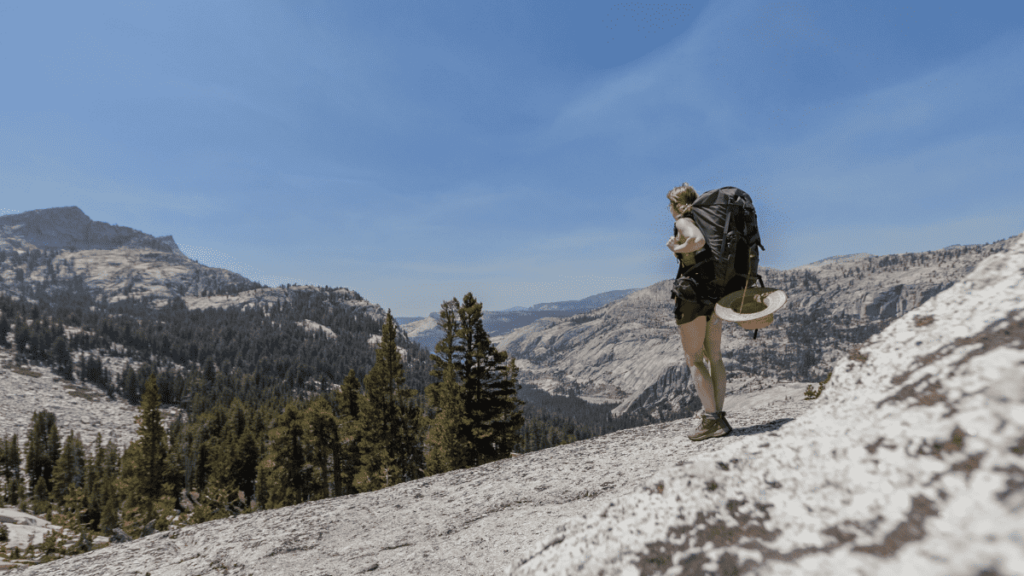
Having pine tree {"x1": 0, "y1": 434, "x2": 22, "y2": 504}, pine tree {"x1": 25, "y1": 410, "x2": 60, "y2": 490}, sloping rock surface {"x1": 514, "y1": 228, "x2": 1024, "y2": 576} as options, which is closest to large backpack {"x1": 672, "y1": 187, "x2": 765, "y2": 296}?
sloping rock surface {"x1": 514, "y1": 228, "x2": 1024, "y2": 576}

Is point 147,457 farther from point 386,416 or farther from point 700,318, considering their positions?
point 700,318

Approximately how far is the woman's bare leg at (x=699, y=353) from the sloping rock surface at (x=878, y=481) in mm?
3079

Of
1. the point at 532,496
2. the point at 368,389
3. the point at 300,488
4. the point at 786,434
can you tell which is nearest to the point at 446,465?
the point at 368,389

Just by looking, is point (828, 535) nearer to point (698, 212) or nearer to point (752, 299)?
point (752, 299)

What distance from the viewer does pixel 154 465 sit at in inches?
1561

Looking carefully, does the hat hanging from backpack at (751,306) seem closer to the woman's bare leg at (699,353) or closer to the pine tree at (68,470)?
the woman's bare leg at (699,353)

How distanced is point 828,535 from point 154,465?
5272cm

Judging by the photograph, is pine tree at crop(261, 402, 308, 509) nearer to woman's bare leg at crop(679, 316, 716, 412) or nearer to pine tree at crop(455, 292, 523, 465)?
pine tree at crop(455, 292, 523, 465)

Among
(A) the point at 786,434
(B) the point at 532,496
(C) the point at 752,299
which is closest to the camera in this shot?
(A) the point at 786,434

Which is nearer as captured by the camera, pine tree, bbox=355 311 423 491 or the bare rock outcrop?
the bare rock outcrop

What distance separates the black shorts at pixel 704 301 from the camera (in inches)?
202

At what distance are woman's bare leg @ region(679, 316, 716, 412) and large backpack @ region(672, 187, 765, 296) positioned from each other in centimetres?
55

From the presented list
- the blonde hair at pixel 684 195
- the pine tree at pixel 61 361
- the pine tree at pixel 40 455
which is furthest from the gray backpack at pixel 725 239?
the pine tree at pixel 61 361

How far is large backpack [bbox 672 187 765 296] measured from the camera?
4.91 m
